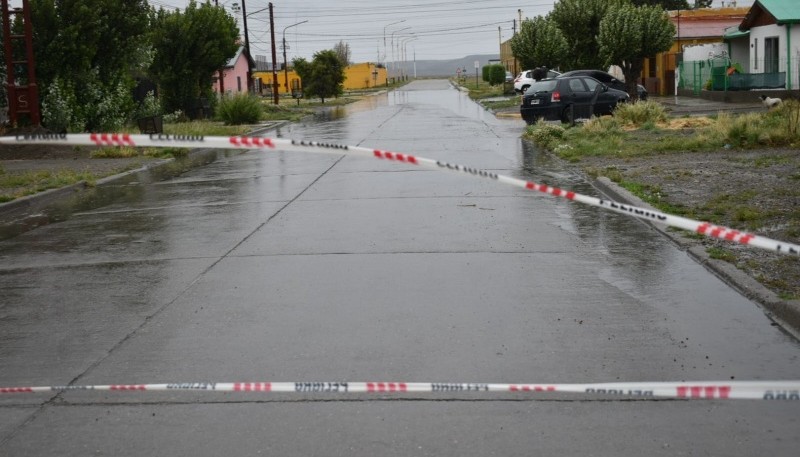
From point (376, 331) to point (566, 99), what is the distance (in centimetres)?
2389

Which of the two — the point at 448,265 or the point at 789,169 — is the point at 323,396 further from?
the point at 789,169

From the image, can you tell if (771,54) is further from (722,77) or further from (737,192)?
(737,192)

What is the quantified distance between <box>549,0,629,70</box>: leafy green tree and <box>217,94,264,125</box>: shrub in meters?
15.0

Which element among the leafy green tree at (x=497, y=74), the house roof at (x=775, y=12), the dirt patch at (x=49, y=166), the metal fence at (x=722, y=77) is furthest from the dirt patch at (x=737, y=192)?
the leafy green tree at (x=497, y=74)

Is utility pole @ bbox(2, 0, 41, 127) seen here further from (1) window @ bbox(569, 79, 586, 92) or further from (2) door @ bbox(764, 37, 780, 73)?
(2) door @ bbox(764, 37, 780, 73)

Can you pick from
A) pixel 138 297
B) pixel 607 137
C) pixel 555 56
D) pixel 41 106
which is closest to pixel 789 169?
pixel 607 137

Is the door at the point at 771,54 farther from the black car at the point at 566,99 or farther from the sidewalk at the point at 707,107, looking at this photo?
the black car at the point at 566,99

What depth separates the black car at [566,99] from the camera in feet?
97.9

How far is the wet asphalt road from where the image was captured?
505 cm

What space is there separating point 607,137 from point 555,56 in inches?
1068

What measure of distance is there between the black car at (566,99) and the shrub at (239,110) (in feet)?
40.2

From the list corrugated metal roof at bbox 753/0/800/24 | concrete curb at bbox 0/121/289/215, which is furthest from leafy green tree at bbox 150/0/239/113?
corrugated metal roof at bbox 753/0/800/24

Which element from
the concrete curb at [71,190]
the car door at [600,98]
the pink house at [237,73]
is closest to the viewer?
the concrete curb at [71,190]

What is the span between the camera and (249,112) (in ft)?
124
